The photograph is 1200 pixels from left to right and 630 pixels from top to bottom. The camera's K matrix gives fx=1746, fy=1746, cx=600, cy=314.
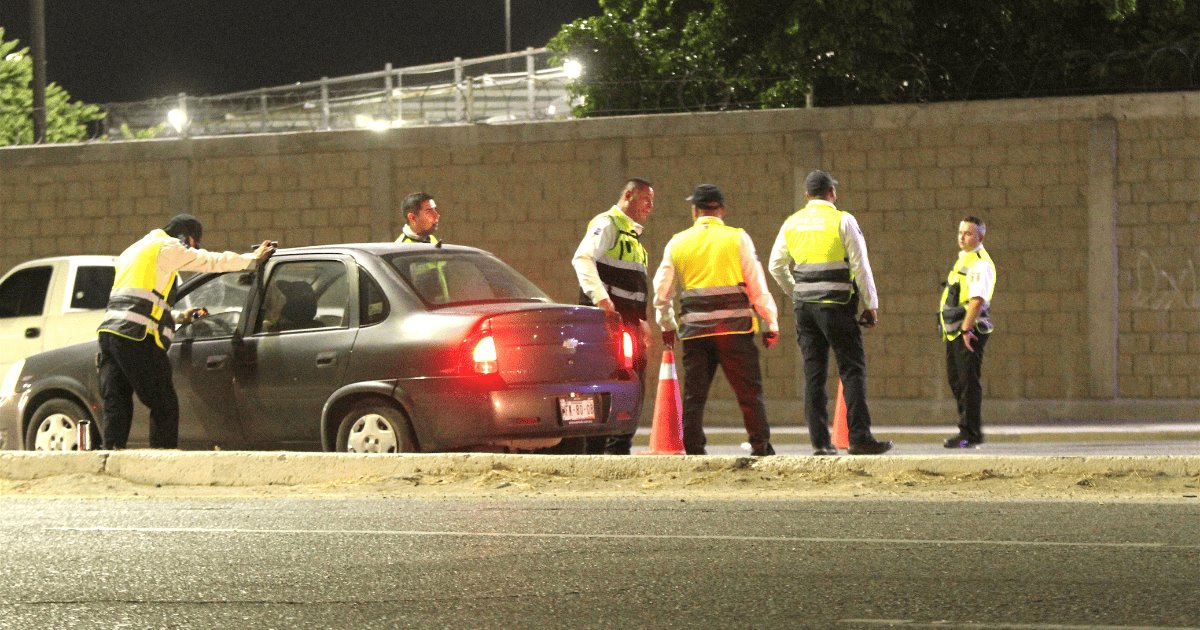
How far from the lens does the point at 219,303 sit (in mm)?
11570

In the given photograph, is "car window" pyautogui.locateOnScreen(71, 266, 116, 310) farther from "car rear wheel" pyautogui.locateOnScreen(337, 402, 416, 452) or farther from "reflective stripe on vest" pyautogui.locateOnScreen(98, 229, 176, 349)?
"car rear wheel" pyautogui.locateOnScreen(337, 402, 416, 452)

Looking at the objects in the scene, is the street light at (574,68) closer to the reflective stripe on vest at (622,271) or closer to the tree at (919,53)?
the tree at (919,53)

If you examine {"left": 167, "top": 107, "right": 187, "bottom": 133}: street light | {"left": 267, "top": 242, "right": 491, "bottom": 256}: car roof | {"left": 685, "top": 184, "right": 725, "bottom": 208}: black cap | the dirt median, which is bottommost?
the dirt median

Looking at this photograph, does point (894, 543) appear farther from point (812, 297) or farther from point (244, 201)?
point (244, 201)

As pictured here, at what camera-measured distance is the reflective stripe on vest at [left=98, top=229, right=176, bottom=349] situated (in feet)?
36.7

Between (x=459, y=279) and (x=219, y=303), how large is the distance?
1.71m

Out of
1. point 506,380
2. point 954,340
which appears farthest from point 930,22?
point 506,380

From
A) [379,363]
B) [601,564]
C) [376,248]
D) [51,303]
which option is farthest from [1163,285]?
[601,564]

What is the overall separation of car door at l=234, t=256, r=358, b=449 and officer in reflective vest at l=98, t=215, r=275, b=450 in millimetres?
369

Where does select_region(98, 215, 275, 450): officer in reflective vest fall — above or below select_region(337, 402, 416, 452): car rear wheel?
above

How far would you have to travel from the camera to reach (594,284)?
37.8 feet

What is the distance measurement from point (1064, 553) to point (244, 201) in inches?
608

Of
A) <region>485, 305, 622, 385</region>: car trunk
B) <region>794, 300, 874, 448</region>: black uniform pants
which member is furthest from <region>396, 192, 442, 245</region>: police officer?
<region>794, 300, 874, 448</region>: black uniform pants

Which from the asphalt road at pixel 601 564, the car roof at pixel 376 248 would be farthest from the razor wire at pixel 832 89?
the asphalt road at pixel 601 564
